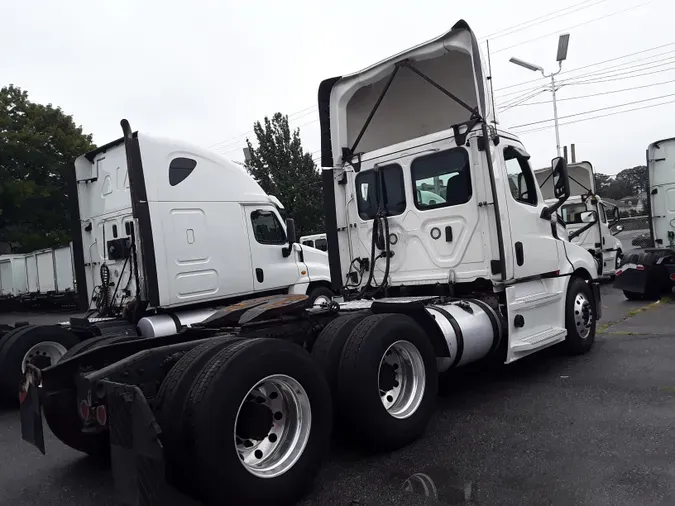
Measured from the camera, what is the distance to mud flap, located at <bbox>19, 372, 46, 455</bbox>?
12.0 ft

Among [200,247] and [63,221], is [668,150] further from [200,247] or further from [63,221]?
[63,221]

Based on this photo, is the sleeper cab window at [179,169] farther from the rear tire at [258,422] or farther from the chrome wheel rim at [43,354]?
the rear tire at [258,422]

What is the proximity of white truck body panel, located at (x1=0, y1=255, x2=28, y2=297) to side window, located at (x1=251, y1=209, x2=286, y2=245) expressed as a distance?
17.1 meters

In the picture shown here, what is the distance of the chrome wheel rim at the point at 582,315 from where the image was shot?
7.00 m

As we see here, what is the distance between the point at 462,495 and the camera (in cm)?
350

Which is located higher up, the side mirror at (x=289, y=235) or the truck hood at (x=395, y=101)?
the truck hood at (x=395, y=101)

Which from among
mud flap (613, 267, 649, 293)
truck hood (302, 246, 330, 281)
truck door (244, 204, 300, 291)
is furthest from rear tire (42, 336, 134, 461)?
mud flap (613, 267, 649, 293)

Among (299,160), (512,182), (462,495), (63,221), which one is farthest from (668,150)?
(63,221)

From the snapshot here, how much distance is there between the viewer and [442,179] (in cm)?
621

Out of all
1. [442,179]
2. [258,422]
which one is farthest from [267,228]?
[258,422]

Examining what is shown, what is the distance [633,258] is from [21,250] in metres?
26.7

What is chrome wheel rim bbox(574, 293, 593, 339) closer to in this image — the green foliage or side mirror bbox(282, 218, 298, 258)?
side mirror bbox(282, 218, 298, 258)

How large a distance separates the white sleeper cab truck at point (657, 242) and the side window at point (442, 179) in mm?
7869

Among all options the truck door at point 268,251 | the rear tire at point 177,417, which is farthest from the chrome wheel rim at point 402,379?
the truck door at point 268,251
